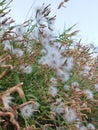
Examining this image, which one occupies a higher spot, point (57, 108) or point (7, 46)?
point (7, 46)

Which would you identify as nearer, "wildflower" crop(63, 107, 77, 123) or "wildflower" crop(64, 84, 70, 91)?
"wildflower" crop(63, 107, 77, 123)

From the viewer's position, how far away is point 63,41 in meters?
3.66

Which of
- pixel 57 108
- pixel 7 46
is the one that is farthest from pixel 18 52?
pixel 57 108

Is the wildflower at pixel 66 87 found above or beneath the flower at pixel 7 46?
beneath

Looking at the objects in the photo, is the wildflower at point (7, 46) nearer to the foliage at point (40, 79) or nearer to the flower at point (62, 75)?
the foliage at point (40, 79)

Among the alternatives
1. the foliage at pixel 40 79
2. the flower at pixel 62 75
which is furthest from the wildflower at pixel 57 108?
the flower at pixel 62 75

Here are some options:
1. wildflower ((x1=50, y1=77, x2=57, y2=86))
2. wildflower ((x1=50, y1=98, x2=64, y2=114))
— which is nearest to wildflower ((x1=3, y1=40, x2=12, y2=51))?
wildflower ((x1=50, y1=77, x2=57, y2=86))

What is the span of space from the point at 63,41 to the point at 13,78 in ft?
4.03

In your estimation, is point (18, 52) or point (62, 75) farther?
point (62, 75)

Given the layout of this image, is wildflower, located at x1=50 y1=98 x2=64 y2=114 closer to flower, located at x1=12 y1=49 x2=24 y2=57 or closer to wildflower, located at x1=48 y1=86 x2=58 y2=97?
wildflower, located at x1=48 y1=86 x2=58 y2=97

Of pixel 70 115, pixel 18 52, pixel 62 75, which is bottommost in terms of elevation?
pixel 70 115

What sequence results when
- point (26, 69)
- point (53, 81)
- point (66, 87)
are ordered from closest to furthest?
point (26, 69) → point (53, 81) → point (66, 87)

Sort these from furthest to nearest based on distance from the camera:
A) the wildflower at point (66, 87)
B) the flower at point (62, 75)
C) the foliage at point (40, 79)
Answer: the wildflower at point (66, 87)
the flower at point (62, 75)
the foliage at point (40, 79)

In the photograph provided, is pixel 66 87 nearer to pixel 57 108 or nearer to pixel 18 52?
pixel 57 108
